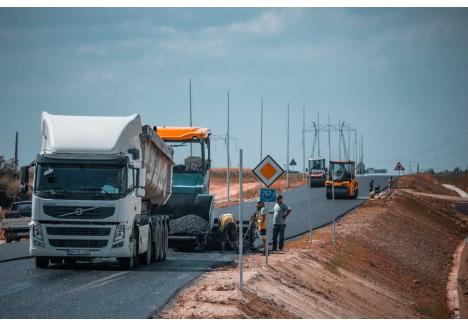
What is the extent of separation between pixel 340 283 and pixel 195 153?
675 cm

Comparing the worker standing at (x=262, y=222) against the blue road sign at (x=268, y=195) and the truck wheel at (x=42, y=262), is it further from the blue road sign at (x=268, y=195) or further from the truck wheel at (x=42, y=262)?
the truck wheel at (x=42, y=262)

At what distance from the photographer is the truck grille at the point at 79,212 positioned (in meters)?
22.0

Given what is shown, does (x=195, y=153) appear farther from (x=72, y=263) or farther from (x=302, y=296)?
(x=302, y=296)

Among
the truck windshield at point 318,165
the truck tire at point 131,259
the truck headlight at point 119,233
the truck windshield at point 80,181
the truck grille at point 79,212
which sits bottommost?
the truck tire at point 131,259

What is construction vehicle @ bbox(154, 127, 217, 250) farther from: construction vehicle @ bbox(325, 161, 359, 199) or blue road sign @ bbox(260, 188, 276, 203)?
construction vehicle @ bbox(325, 161, 359, 199)

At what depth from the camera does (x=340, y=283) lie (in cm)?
2923

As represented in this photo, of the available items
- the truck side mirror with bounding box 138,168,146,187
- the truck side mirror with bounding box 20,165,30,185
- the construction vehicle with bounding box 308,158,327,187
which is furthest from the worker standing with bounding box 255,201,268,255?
the construction vehicle with bounding box 308,158,327,187

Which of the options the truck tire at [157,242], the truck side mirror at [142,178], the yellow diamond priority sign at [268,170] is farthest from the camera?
the truck tire at [157,242]

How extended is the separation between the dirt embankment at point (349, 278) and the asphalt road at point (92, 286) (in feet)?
2.00

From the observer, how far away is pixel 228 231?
32.7 meters

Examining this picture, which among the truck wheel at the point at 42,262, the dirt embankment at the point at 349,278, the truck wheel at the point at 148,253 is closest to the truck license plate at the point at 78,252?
the truck wheel at the point at 42,262

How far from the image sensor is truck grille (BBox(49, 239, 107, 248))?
2217 cm

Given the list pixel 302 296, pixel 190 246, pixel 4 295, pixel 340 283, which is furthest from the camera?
pixel 190 246
